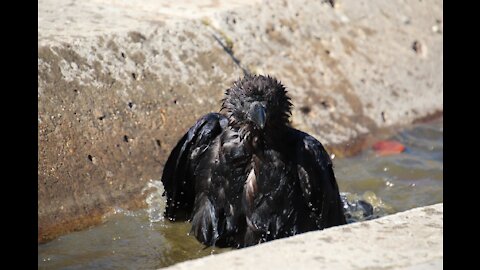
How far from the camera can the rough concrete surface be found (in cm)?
429

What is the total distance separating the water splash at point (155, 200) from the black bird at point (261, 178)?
2.13 feet

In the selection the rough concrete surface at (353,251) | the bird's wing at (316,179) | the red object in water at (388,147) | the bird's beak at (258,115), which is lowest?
the red object in water at (388,147)

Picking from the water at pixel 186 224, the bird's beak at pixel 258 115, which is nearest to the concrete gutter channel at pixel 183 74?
the water at pixel 186 224

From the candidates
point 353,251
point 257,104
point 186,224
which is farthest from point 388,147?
point 353,251

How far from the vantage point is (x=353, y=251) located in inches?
176

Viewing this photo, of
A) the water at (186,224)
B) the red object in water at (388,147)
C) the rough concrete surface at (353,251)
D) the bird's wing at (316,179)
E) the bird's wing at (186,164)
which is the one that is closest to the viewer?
the rough concrete surface at (353,251)

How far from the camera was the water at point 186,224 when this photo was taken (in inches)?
256

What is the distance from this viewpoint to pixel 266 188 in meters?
6.63

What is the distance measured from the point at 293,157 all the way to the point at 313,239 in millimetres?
2104

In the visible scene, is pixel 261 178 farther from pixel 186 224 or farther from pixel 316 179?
pixel 186 224

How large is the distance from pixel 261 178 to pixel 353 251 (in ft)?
7.24

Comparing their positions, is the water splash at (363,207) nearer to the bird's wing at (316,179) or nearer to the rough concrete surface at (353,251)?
the bird's wing at (316,179)

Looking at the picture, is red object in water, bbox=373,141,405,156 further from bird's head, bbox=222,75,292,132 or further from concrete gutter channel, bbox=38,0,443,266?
bird's head, bbox=222,75,292,132

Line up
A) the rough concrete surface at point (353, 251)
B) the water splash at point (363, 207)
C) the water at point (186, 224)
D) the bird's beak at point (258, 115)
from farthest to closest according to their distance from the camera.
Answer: the water splash at point (363, 207)
the water at point (186, 224)
the bird's beak at point (258, 115)
the rough concrete surface at point (353, 251)
